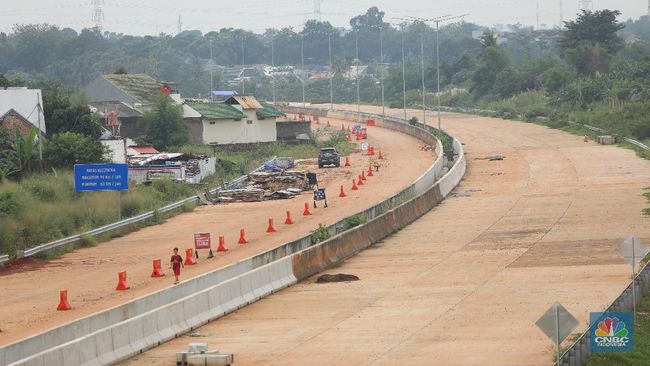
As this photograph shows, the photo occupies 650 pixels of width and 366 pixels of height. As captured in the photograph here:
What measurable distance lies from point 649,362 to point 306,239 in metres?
17.7

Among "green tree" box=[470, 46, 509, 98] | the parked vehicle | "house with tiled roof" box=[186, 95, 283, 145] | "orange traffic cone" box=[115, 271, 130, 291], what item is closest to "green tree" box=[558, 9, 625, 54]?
"green tree" box=[470, 46, 509, 98]

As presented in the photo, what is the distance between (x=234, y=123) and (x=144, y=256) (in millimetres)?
47639

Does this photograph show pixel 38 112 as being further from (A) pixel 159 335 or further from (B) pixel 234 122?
(A) pixel 159 335

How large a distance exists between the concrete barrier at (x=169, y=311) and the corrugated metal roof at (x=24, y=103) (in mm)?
27527

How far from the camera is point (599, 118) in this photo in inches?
3991

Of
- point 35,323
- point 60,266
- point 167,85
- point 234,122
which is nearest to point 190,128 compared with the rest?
point 234,122

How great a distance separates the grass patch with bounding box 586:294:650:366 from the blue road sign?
2973cm

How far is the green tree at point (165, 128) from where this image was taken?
86000 millimetres

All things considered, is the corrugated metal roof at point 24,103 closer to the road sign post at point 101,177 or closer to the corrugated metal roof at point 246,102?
the road sign post at point 101,177

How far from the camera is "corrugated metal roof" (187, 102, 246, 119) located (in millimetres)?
91625

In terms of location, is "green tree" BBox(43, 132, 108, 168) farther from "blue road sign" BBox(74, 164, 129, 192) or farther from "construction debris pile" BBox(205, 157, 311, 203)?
"blue road sign" BBox(74, 164, 129, 192)

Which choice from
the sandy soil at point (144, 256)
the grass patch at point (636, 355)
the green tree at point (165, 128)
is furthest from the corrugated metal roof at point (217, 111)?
the grass patch at point (636, 355)

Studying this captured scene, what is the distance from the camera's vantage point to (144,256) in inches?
1823

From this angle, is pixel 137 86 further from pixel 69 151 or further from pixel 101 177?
pixel 101 177
